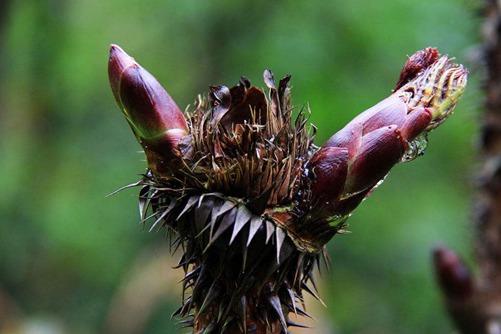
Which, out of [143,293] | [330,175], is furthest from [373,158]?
[143,293]

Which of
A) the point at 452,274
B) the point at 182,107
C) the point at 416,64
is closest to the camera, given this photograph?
the point at 416,64

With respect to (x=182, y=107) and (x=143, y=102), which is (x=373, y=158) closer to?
(x=143, y=102)

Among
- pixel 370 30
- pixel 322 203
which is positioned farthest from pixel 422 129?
pixel 370 30

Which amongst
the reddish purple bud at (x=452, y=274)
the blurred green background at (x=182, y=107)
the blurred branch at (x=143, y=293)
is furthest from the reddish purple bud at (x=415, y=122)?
the blurred green background at (x=182, y=107)

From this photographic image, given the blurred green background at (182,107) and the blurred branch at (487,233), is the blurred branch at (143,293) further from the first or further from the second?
the blurred branch at (487,233)

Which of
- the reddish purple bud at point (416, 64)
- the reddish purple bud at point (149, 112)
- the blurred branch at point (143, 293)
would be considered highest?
the reddish purple bud at point (416, 64)

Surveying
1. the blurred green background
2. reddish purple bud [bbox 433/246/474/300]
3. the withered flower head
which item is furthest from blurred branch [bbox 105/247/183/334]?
the withered flower head
